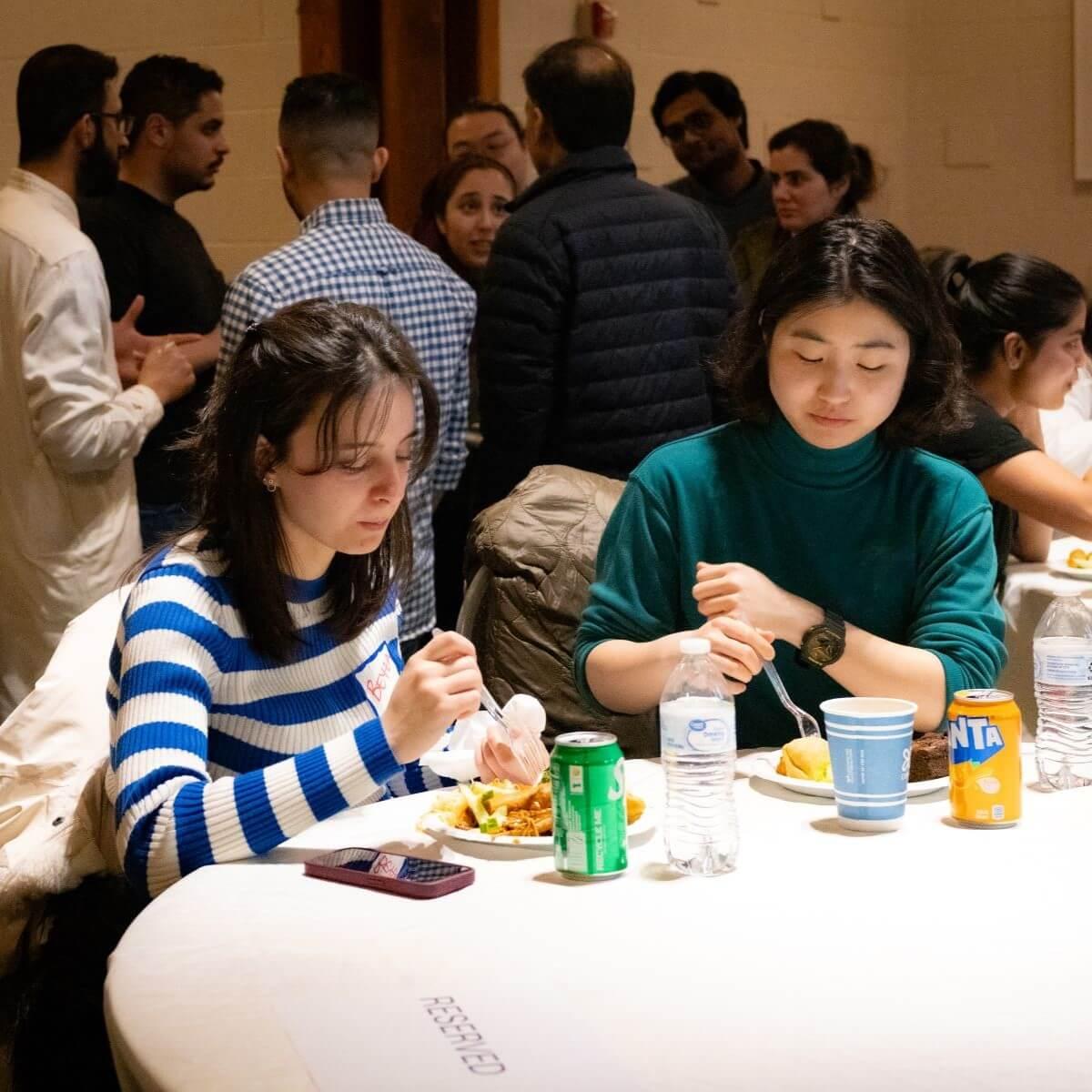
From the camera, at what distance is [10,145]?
4863 mm

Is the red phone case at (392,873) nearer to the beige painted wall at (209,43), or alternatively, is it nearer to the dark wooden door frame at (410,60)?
the dark wooden door frame at (410,60)

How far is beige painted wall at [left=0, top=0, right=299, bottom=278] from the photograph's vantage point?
475 cm

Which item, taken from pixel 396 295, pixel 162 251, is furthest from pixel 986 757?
pixel 162 251

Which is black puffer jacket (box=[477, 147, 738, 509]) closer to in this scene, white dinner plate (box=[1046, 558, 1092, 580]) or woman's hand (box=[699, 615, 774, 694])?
white dinner plate (box=[1046, 558, 1092, 580])

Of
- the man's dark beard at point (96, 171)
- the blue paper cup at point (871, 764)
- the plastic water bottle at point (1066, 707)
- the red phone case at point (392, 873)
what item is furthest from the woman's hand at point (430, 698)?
the man's dark beard at point (96, 171)

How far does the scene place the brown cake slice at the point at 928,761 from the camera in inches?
68.5

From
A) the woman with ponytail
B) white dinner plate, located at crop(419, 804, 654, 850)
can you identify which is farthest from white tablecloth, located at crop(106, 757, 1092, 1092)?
the woman with ponytail

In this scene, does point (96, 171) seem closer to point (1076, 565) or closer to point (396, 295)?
point (396, 295)

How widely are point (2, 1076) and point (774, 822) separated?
780mm

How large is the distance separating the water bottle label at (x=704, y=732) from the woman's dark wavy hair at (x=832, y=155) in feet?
11.0

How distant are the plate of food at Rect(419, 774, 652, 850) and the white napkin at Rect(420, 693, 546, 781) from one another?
7 centimetres

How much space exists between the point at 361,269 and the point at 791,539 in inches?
56.1

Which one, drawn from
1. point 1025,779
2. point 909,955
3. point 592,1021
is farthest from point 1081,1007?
point 1025,779

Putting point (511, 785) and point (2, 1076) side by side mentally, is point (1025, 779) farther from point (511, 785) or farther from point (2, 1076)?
point (2, 1076)
